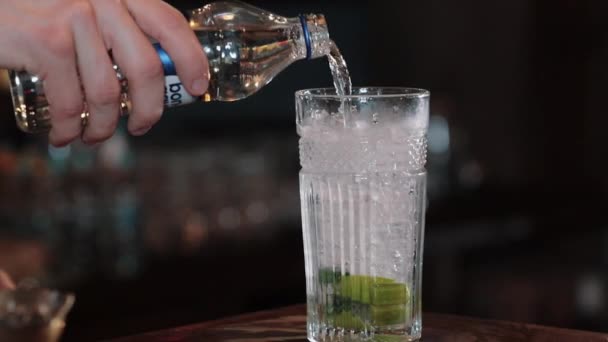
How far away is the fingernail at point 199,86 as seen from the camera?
1208 mm

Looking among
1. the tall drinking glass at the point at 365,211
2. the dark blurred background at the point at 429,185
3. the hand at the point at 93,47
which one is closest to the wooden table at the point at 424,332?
the tall drinking glass at the point at 365,211

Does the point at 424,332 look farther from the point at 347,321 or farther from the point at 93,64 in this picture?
the point at 93,64

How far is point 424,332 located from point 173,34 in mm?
445

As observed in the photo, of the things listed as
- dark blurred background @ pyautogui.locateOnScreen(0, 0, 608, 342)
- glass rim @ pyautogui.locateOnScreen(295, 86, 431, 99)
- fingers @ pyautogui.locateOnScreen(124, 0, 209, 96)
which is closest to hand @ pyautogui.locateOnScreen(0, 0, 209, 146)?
fingers @ pyautogui.locateOnScreen(124, 0, 209, 96)

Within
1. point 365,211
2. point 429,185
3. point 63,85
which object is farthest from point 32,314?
point 429,185

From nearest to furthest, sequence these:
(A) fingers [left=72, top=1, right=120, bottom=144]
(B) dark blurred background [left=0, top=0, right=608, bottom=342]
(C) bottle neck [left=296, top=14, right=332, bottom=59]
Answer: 1. (A) fingers [left=72, top=1, right=120, bottom=144]
2. (C) bottle neck [left=296, top=14, right=332, bottom=59]
3. (B) dark blurred background [left=0, top=0, right=608, bottom=342]

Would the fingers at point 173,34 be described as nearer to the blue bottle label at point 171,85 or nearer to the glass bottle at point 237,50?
the blue bottle label at point 171,85

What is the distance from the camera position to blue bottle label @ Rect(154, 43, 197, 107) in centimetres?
120

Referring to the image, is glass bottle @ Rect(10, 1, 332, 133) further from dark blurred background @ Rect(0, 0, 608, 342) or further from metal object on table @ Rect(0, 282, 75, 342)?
dark blurred background @ Rect(0, 0, 608, 342)

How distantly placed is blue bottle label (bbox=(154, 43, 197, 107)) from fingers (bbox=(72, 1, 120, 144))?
2.9 inches

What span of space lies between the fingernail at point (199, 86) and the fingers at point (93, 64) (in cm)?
9

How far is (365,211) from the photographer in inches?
48.0

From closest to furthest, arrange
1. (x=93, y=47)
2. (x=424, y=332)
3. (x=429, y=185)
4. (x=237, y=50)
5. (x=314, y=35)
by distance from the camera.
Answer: (x=93, y=47) < (x=424, y=332) < (x=314, y=35) < (x=237, y=50) < (x=429, y=185)

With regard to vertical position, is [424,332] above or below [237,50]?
below
